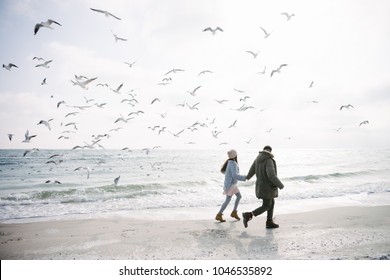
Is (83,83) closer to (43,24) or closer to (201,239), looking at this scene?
(43,24)

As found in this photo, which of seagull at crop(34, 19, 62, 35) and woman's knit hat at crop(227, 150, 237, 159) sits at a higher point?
seagull at crop(34, 19, 62, 35)

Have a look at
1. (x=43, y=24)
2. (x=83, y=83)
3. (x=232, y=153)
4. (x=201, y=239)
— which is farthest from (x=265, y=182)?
(x=43, y=24)

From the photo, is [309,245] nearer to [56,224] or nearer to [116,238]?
[116,238]

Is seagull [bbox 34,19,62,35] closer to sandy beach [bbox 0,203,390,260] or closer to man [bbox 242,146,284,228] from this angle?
sandy beach [bbox 0,203,390,260]

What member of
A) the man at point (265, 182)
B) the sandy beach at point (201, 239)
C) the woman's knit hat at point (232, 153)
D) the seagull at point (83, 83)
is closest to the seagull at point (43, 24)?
the seagull at point (83, 83)

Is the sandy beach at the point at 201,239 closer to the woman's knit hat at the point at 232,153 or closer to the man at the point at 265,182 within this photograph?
the man at the point at 265,182

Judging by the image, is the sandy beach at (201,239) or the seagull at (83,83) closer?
the sandy beach at (201,239)

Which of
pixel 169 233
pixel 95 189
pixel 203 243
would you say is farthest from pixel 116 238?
pixel 95 189

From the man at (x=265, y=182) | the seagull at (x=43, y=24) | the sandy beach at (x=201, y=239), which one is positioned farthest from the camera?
the seagull at (x=43, y=24)

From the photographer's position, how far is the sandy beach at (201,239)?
19.1 ft

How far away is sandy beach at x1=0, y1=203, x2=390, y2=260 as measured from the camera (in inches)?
229

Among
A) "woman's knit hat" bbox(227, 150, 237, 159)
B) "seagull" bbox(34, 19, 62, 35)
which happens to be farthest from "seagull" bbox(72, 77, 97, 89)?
"woman's knit hat" bbox(227, 150, 237, 159)

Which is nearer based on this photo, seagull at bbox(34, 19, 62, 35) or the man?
the man

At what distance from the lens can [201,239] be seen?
22.6 feet
